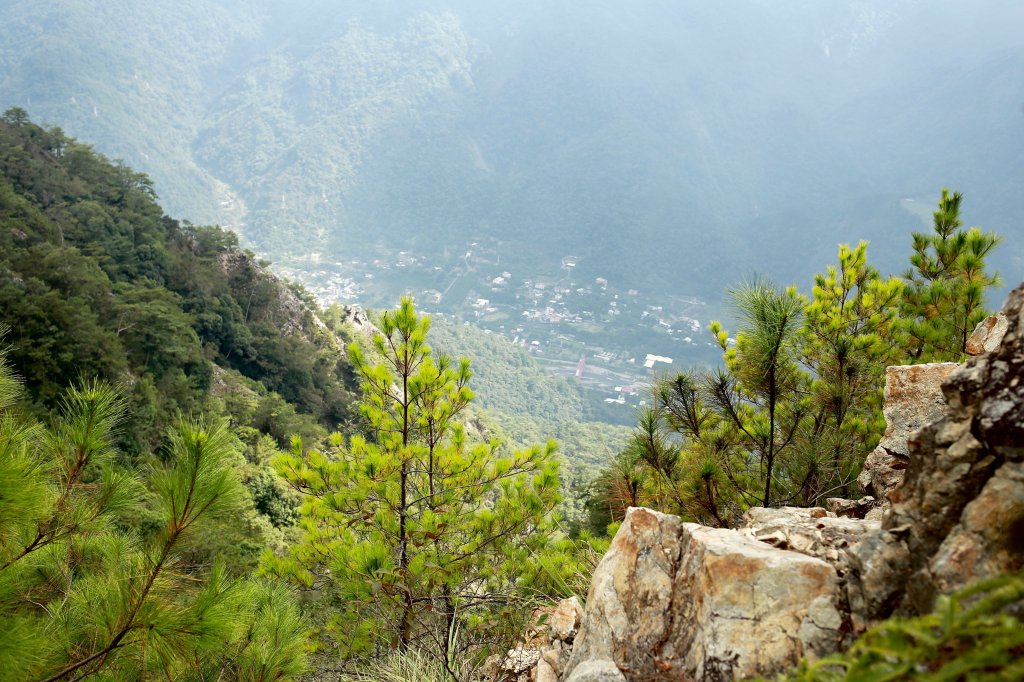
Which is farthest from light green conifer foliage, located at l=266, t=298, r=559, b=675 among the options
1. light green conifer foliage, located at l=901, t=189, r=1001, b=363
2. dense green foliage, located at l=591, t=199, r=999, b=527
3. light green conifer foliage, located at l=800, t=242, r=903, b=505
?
light green conifer foliage, located at l=901, t=189, r=1001, b=363

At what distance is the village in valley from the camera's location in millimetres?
85688

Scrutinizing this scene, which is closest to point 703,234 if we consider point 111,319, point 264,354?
point 264,354

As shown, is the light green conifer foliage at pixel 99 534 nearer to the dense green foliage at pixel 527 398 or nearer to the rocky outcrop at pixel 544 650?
the rocky outcrop at pixel 544 650

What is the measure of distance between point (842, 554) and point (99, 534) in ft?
10.8

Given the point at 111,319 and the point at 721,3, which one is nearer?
the point at 111,319

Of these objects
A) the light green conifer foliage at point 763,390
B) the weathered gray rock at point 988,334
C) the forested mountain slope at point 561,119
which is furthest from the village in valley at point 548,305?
the weathered gray rock at point 988,334

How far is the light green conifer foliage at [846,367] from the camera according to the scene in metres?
3.89

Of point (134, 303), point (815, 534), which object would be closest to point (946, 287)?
point (815, 534)

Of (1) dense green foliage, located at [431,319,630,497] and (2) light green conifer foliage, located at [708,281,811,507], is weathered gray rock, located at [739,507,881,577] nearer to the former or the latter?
(2) light green conifer foliage, located at [708,281,811,507]

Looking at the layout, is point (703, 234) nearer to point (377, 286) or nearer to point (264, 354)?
point (377, 286)

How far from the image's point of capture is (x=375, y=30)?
7328 inches

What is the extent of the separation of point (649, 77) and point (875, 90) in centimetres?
6085

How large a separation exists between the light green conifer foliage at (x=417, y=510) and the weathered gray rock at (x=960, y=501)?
8.30 ft

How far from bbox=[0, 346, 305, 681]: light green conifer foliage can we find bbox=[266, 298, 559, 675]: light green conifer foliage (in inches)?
54.5
